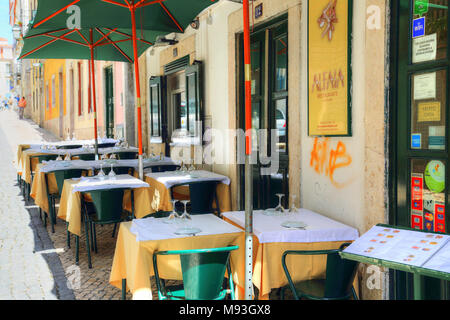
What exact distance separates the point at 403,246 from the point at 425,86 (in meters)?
1.27

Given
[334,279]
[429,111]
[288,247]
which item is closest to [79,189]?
[288,247]

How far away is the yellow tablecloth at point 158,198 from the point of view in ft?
17.7

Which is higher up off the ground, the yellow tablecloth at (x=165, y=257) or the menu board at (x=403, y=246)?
the menu board at (x=403, y=246)

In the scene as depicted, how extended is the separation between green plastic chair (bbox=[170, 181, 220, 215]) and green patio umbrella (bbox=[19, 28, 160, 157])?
2.93 meters

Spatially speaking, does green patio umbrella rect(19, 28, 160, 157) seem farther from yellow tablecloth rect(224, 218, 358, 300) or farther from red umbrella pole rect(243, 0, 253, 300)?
yellow tablecloth rect(224, 218, 358, 300)

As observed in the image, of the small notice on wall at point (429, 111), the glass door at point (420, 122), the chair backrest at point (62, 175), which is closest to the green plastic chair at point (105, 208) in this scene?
the chair backrest at point (62, 175)

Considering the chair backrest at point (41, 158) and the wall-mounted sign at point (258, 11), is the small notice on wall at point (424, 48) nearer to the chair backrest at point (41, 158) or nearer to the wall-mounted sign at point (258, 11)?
the wall-mounted sign at point (258, 11)

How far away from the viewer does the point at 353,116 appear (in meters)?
3.72

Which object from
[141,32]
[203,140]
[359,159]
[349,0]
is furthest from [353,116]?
[141,32]

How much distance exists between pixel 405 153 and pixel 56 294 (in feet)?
10.4

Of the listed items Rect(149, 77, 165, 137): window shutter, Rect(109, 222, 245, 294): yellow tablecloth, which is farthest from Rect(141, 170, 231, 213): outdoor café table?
Rect(149, 77, 165, 137): window shutter
